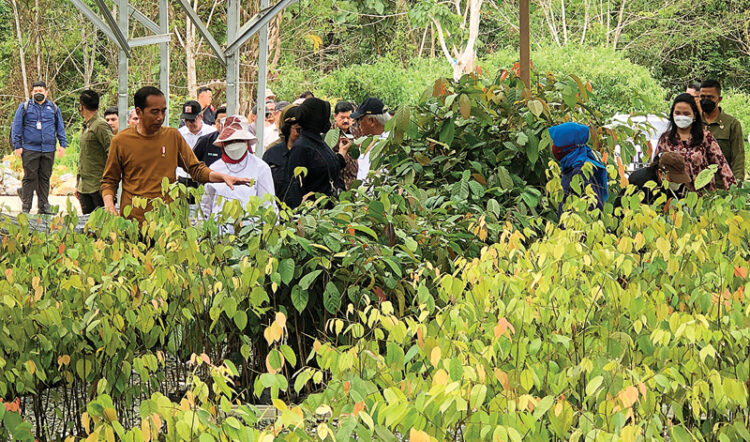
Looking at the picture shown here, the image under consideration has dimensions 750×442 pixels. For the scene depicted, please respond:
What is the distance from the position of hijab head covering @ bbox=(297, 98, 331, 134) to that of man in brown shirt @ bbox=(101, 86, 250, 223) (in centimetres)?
72

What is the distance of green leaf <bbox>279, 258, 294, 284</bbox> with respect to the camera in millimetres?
4309

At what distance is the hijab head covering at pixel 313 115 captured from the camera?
6.54 meters

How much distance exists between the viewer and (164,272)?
3.87 metres

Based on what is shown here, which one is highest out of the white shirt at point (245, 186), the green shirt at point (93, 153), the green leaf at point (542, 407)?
the green leaf at point (542, 407)

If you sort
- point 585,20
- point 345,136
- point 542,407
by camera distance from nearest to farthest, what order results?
1. point 542,407
2. point 345,136
3. point 585,20

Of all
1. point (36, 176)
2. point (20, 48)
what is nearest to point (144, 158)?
point (36, 176)

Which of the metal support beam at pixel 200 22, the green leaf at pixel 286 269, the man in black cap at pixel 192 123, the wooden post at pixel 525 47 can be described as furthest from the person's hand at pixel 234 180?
the man in black cap at pixel 192 123

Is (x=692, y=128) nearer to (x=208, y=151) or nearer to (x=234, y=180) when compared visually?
(x=234, y=180)

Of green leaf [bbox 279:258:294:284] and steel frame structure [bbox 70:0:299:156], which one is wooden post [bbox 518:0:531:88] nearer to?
green leaf [bbox 279:258:294:284]

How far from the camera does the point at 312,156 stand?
6559mm

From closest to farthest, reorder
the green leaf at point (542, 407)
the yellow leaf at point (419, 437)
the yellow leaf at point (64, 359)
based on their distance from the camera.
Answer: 1. the yellow leaf at point (419, 437)
2. the green leaf at point (542, 407)
3. the yellow leaf at point (64, 359)

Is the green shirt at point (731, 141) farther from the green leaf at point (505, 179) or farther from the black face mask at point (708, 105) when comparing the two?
the green leaf at point (505, 179)

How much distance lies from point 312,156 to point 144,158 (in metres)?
1.01

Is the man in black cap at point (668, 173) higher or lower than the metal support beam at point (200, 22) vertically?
lower
